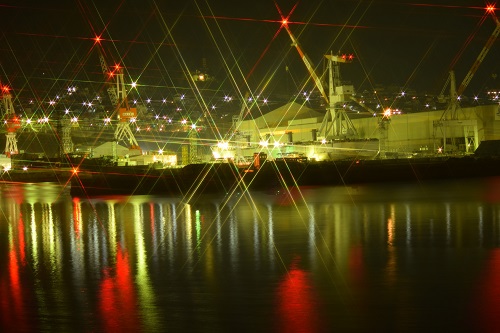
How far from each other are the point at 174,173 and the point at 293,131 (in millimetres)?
28352

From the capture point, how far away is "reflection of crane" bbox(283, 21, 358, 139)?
47750mm

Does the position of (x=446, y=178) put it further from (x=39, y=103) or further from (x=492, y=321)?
(x=39, y=103)

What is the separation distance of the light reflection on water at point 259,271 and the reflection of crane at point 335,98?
32931 mm

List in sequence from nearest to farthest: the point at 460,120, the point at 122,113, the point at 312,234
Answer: the point at 312,234, the point at 460,120, the point at 122,113

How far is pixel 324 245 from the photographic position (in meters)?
10.0

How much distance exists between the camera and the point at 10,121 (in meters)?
60.0

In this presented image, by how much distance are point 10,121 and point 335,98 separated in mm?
31907

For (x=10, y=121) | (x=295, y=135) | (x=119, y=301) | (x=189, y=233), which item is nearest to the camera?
(x=119, y=301)

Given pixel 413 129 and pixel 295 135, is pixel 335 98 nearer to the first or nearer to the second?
pixel 413 129

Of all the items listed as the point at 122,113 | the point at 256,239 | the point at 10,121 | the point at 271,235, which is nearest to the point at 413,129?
the point at 122,113

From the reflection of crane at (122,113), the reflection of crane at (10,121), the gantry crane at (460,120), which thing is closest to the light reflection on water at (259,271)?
the gantry crane at (460,120)

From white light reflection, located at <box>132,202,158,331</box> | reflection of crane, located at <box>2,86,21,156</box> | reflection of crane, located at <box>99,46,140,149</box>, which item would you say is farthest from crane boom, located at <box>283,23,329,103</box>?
white light reflection, located at <box>132,202,158,331</box>

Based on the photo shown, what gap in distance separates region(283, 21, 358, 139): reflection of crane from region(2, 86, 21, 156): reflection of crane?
93.2ft

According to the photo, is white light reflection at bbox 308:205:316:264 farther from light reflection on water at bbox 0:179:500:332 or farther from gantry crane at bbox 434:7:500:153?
gantry crane at bbox 434:7:500:153
